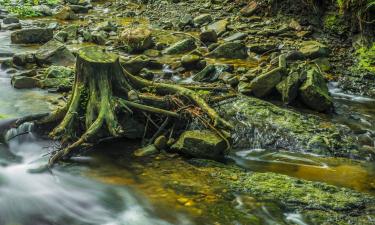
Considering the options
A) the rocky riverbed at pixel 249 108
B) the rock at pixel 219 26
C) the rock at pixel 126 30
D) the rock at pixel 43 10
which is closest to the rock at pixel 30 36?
the rocky riverbed at pixel 249 108

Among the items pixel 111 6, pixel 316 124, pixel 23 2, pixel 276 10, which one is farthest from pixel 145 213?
pixel 23 2

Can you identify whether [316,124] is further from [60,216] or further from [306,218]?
[60,216]

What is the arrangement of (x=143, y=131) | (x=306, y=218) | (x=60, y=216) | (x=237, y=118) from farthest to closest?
(x=237, y=118) < (x=143, y=131) < (x=60, y=216) < (x=306, y=218)

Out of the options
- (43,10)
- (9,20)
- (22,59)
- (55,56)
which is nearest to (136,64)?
(55,56)

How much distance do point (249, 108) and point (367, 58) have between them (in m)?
4.29

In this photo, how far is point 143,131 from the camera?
6.61 metres

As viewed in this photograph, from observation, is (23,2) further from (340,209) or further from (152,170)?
(340,209)

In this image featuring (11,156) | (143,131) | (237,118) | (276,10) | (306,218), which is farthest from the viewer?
(276,10)

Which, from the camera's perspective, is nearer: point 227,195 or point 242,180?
point 227,195

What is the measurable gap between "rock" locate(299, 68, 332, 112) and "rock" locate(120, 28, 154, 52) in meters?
5.19

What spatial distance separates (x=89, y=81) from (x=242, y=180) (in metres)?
2.68

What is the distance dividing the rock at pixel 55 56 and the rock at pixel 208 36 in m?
3.87

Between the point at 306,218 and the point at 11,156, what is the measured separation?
4106 mm

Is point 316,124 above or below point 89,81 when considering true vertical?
below
